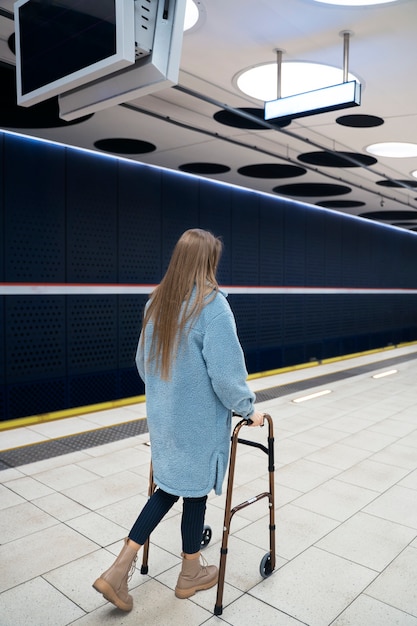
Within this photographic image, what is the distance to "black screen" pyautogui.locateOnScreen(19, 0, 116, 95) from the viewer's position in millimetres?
2154

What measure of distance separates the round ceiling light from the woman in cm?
243

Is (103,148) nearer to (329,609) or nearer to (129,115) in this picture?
(129,115)

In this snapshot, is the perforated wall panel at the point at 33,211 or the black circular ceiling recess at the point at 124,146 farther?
the black circular ceiling recess at the point at 124,146

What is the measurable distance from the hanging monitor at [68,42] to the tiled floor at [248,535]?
7.95 feet

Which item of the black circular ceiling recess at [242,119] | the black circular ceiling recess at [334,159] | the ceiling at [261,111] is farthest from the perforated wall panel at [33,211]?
the black circular ceiling recess at [334,159]

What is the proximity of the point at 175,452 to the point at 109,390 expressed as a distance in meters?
4.32

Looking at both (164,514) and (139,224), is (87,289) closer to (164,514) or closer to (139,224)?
(139,224)

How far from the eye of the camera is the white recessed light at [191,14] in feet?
9.72

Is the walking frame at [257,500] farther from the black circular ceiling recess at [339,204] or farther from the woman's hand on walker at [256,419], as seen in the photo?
the black circular ceiling recess at [339,204]

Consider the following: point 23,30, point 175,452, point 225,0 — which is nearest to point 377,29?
point 225,0

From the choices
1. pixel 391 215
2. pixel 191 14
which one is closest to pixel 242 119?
pixel 191 14

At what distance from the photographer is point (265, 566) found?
8.38 feet

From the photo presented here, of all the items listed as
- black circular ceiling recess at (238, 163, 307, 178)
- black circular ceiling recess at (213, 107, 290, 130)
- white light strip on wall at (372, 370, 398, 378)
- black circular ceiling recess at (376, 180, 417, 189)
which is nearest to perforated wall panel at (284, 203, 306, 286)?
black circular ceiling recess at (376, 180, 417, 189)

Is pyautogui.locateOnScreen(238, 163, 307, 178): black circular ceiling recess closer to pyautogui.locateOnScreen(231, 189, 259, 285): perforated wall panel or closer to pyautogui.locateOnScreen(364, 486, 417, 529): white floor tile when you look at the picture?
pyautogui.locateOnScreen(231, 189, 259, 285): perforated wall panel
